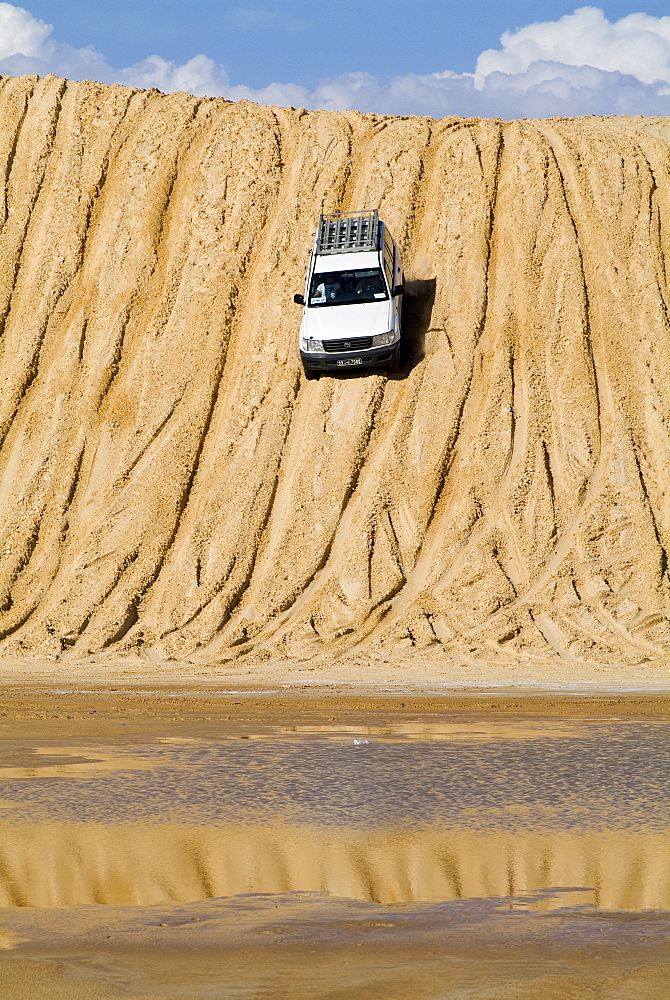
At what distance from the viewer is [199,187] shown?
26.2 metres

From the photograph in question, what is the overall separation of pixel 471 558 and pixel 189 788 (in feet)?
38.0

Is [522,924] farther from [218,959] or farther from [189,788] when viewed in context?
[189,788]

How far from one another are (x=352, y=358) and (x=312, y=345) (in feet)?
2.76

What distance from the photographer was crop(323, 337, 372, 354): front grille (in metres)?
20.4

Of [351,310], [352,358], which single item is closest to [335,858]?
[352,358]

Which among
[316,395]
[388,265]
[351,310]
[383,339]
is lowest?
[316,395]


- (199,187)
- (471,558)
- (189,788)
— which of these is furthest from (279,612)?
(199,187)

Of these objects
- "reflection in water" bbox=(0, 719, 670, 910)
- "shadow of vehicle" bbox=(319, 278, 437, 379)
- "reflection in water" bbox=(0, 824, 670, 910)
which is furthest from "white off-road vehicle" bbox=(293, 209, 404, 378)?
"reflection in water" bbox=(0, 824, 670, 910)

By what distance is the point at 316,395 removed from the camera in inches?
856

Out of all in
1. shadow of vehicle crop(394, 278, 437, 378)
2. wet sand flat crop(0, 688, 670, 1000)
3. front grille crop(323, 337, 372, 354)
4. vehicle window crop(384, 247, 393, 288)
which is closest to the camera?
wet sand flat crop(0, 688, 670, 1000)

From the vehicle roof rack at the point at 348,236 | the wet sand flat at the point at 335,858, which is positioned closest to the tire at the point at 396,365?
the vehicle roof rack at the point at 348,236

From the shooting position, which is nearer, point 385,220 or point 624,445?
point 624,445

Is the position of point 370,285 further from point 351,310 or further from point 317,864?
point 317,864

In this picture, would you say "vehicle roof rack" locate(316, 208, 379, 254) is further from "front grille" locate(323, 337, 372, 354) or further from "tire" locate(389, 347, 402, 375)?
"tire" locate(389, 347, 402, 375)
